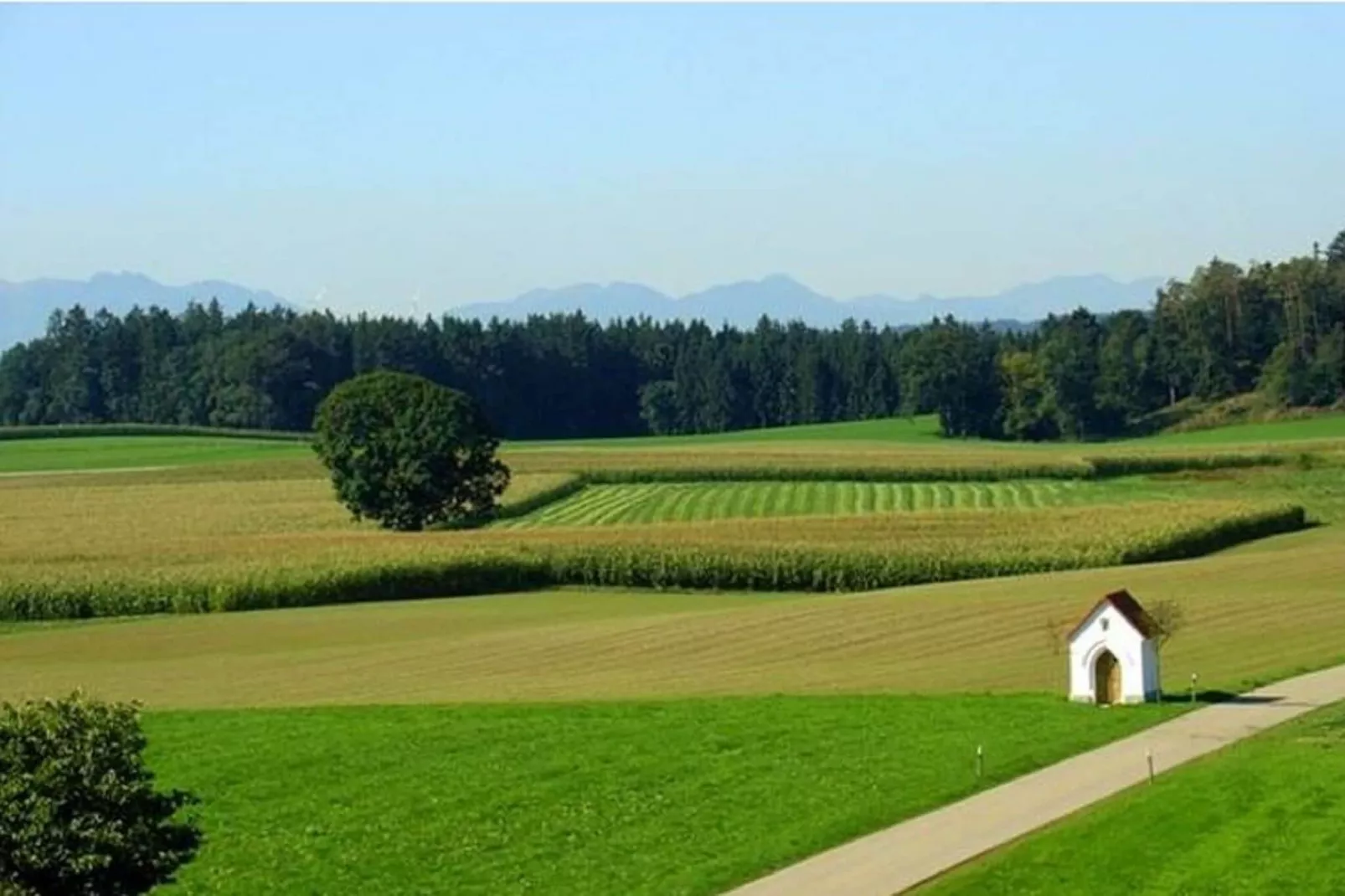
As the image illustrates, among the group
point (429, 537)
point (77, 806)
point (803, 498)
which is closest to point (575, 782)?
point (77, 806)

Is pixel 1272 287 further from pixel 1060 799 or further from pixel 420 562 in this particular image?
pixel 1060 799

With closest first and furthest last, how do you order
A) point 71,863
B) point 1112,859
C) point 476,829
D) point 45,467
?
point 71,863 → point 1112,859 → point 476,829 → point 45,467

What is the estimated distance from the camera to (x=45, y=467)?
470 ft

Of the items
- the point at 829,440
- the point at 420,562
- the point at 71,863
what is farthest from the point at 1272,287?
the point at 71,863

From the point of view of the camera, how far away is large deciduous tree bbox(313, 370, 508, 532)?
300 feet

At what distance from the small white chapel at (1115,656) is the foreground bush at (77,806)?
23799 millimetres

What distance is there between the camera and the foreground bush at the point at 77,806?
921 inches

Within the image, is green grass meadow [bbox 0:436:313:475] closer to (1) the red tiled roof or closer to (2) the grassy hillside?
(2) the grassy hillside

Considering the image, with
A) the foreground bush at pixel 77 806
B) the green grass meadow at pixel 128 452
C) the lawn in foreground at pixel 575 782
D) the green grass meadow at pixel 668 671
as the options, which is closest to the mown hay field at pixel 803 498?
the green grass meadow at pixel 668 671

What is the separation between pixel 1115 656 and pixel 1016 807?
11.3 metres

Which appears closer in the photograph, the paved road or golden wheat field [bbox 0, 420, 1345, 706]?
the paved road

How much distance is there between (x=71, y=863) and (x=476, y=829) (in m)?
10.7

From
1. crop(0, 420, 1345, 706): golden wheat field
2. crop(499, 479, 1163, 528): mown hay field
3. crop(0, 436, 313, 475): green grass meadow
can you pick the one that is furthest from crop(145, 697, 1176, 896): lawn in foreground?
crop(0, 436, 313, 475): green grass meadow

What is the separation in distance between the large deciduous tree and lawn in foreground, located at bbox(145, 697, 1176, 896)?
46248 mm
